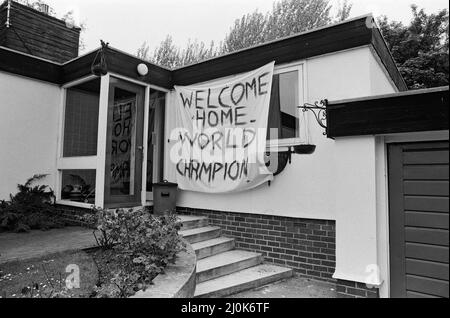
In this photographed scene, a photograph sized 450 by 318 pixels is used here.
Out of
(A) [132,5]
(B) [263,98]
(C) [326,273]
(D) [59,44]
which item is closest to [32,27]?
(D) [59,44]

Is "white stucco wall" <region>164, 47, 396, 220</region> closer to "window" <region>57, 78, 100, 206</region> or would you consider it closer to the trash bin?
the trash bin

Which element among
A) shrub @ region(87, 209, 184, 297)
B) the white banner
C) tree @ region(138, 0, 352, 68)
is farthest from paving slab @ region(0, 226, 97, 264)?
tree @ region(138, 0, 352, 68)

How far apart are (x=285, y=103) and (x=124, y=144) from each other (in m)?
2.80

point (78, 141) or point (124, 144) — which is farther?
point (78, 141)

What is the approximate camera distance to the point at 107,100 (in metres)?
5.10

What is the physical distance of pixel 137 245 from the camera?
3.11m

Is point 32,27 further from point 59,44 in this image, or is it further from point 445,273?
point 445,273

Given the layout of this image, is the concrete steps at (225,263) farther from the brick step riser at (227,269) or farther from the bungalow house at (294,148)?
the bungalow house at (294,148)

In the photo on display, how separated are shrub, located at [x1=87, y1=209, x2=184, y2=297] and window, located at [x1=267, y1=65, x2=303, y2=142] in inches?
85.5

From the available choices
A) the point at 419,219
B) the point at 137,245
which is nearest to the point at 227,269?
the point at 137,245

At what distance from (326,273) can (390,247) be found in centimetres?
144

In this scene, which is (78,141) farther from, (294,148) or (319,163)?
(319,163)

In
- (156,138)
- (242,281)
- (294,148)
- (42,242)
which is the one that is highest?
(156,138)

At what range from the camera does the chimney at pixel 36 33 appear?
7.34m
